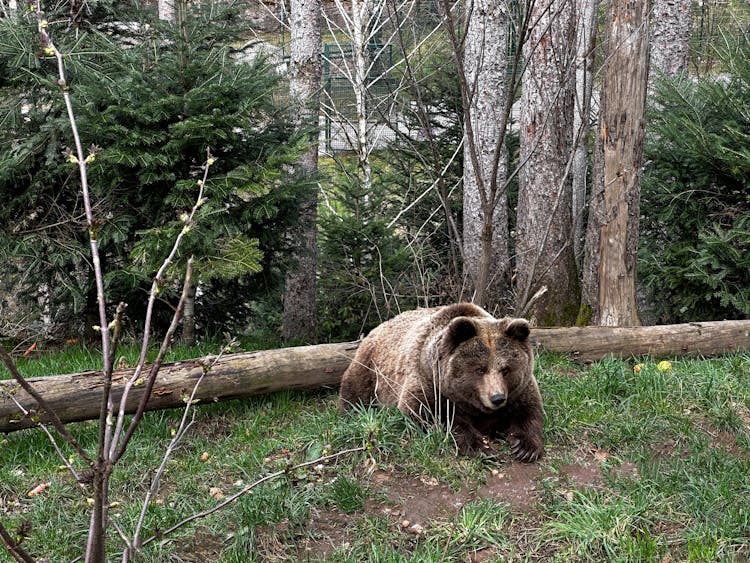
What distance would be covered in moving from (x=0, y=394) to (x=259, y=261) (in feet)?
11.0

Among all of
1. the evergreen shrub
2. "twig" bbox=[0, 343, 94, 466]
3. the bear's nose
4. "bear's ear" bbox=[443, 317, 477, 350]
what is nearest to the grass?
the bear's nose

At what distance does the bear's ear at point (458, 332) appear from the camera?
495cm

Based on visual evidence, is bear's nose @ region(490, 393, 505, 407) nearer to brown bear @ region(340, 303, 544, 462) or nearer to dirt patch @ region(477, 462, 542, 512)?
brown bear @ region(340, 303, 544, 462)

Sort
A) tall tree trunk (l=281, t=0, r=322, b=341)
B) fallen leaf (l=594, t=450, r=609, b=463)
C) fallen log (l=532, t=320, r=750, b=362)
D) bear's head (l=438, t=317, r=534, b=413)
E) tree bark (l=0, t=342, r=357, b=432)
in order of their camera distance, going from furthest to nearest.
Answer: tall tree trunk (l=281, t=0, r=322, b=341) → fallen log (l=532, t=320, r=750, b=362) → tree bark (l=0, t=342, r=357, b=432) → fallen leaf (l=594, t=450, r=609, b=463) → bear's head (l=438, t=317, r=534, b=413)

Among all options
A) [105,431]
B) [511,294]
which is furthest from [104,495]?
[511,294]

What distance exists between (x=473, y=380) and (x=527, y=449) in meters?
0.59

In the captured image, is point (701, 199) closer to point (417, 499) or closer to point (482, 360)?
point (482, 360)

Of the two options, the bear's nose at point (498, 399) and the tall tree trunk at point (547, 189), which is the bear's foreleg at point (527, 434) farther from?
the tall tree trunk at point (547, 189)

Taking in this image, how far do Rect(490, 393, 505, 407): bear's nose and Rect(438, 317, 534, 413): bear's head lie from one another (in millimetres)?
40

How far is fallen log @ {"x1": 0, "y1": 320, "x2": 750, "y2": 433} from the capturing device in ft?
18.4

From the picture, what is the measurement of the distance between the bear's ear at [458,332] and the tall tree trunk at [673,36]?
346 inches

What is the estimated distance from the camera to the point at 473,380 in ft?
16.3

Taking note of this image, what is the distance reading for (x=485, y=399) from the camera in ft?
15.9

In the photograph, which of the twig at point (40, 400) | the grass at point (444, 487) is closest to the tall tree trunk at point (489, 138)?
the grass at point (444, 487)
